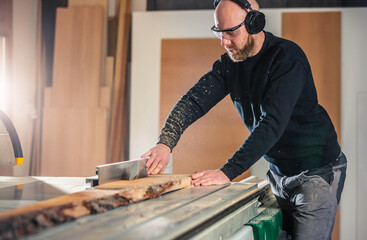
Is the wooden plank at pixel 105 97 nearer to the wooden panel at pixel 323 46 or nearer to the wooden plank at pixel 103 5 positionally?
the wooden plank at pixel 103 5

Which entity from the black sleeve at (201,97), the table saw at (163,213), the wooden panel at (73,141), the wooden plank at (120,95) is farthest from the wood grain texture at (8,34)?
the black sleeve at (201,97)

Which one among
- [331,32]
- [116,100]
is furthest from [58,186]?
[331,32]

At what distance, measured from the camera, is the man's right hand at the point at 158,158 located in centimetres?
191

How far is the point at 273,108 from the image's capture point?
A: 1.79m

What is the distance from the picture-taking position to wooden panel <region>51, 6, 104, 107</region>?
4383 mm

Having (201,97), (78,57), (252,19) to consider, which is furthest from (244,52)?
(78,57)

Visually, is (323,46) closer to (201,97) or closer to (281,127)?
(201,97)

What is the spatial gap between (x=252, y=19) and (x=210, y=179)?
0.72 metres

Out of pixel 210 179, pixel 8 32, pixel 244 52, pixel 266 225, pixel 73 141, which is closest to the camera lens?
pixel 266 225

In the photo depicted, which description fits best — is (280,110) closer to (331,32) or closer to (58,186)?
(58,186)

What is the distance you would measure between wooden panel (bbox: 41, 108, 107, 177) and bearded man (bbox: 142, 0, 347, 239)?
7.77ft

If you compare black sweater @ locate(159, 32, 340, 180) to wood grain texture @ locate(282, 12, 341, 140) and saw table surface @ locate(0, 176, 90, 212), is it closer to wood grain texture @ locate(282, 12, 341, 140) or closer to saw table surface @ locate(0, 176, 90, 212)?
saw table surface @ locate(0, 176, 90, 212)

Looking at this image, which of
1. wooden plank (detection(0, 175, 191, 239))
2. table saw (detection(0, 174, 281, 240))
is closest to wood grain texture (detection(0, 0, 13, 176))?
table saw (detection(0, 174, 281, 240))

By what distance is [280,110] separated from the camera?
1784 mm
